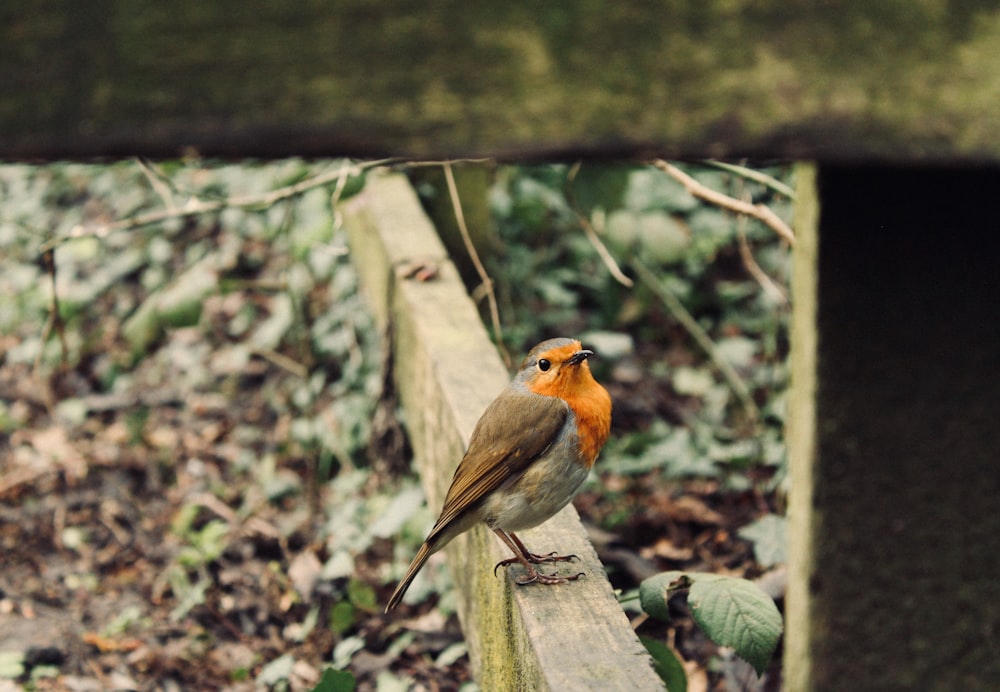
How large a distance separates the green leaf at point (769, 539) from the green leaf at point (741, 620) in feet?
2.13

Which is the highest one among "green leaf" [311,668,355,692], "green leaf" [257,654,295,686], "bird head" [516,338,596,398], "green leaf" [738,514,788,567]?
"bird head" [516,338,596,398]

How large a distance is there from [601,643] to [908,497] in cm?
72

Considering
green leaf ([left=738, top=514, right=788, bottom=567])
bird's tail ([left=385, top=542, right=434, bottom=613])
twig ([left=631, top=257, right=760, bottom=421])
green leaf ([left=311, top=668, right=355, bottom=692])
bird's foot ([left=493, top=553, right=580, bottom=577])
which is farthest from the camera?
twig ([left=631, top=257, right=760, bottom=421])

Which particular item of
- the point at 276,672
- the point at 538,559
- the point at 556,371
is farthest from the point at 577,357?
the point at 276,672

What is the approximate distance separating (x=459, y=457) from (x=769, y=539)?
2.58 ft

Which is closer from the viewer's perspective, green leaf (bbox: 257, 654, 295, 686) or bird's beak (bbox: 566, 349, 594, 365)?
bird's beak (bbox: 566, 349, 594, 365)

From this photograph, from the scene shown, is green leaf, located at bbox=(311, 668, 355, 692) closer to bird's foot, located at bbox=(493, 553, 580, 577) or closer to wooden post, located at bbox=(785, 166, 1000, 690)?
bird's foot, located at bbox=(493, 553, 580, 577)

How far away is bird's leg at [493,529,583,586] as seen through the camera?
1.98 m

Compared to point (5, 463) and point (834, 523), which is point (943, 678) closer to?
point (834, 523)

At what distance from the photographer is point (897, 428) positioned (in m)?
1.09

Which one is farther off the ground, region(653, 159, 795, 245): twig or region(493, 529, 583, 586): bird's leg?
region(653, 159, 795, 245): twig

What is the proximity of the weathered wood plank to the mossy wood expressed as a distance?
921mm

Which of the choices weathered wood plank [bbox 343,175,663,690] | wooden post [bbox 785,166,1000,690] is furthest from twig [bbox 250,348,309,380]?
wooden post [bbox 785,166,1000,690]

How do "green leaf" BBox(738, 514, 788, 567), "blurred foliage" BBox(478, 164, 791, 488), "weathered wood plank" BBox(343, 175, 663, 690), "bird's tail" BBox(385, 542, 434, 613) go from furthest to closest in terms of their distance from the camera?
"blurred foliage" BBox(478, 164, 791, 488)
"green leaf" BBox(738, 514, 788, 567)
"bird's tail" BBox(385, 542, 434, 613)
"weathered wood plank" BBox(343, 175, 663, 690)
